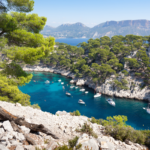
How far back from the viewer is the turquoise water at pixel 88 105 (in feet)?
81.4

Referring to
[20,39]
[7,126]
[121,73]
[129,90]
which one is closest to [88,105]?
[129,90]

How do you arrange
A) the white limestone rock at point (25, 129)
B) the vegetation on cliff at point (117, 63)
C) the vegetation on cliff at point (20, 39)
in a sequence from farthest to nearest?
the vegetation on cliff at point (117, 63) → the vegetation on cliff at point (20, 39) → the white limestone rock at point (25, 129)

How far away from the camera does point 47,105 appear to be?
2778 centimetres

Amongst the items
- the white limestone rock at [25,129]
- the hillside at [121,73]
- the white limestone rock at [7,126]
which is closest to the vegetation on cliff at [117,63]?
the hillside at [121,73]

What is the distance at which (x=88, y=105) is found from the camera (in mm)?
28953

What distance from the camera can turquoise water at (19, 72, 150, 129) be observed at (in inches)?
977

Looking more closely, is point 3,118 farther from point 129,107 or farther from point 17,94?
point 129,107

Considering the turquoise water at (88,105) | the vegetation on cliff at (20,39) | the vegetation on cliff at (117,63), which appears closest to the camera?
the vegetation on cliff at (20,39)

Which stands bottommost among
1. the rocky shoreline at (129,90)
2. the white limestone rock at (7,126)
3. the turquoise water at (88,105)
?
the turquoise water at (88,105)

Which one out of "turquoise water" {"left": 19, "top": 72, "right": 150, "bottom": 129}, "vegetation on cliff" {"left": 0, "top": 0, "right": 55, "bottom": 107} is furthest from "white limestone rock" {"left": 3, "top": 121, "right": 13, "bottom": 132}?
"turquoise water" {"left": 19, "top": 72, "right": 150, "bottom": 129}

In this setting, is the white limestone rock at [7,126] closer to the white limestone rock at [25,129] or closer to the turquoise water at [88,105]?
the white limestone rock at [25,129]

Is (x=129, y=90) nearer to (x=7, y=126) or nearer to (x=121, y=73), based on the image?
(x=121, y=73)

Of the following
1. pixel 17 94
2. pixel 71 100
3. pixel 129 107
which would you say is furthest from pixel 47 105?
pixel 129 107

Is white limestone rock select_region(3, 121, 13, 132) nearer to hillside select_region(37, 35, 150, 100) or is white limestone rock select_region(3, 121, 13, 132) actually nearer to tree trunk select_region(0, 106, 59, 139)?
tree trunk select_region(0, 106, 59, 139)
